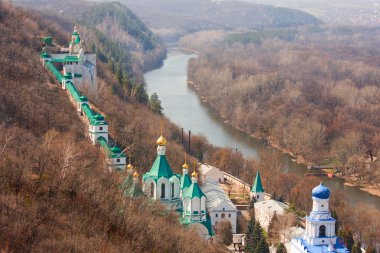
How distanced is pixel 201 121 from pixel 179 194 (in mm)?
14549

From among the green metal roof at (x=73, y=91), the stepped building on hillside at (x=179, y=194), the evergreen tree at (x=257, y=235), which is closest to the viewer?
the stepped building on hillside at (x=179, y=194)

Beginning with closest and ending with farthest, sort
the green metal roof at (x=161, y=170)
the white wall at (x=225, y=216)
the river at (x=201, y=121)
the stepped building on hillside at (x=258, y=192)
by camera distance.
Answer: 1. the green metal roof at (x=161, y=170)
2. the white wall at (x=225, y=216)
3. the stepped building on hillside at (x=258, y=192)
4. the river at (x=201, y=121)

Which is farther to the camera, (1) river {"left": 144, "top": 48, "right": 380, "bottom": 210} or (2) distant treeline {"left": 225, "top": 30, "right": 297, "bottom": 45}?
(2) distant treeline {"left": 225, "top": 30, "right": 297, "bottom": 45}

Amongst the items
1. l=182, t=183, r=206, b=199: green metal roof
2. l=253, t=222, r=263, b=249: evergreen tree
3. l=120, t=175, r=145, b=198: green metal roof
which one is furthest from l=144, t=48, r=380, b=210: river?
l=120, t=175, r=145, b=198: green metal roof

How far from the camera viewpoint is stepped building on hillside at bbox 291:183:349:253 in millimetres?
11094

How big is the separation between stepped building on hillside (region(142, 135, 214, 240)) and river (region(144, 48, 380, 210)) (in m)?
5.78

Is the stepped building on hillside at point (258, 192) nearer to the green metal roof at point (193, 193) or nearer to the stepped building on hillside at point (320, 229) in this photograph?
the green metal roof at point (193, 193)

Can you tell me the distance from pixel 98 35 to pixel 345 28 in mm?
41808

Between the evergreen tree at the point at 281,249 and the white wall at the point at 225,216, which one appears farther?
the white wall at the point at 225,216

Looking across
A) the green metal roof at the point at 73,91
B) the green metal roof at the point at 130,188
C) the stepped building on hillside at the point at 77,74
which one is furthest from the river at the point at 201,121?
the green metal roof at the point at 130,188

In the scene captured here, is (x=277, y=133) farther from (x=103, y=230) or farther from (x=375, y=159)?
(x=103, y=230)

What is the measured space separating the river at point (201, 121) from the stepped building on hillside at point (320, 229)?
17.9 feet

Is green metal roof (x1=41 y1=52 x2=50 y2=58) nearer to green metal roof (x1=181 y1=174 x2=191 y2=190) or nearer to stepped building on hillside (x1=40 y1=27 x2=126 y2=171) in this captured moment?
stepped building on hillside (x1=40 y1=27 x2=126 y2=171)

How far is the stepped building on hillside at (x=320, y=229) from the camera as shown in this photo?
36.4 ft
